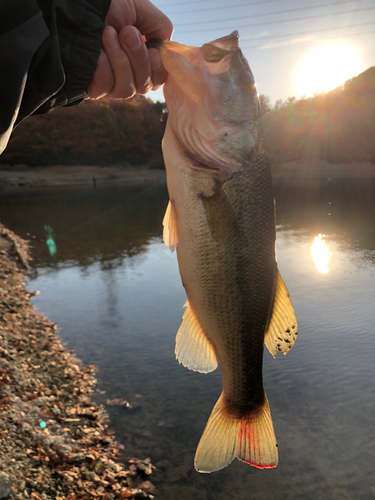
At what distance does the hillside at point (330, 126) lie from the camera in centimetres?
5103

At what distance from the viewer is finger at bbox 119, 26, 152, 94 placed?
6.69 feet

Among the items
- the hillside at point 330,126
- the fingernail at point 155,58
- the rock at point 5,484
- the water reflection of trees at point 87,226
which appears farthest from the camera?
the hillside at point 330,126

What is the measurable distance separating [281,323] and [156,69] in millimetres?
1605

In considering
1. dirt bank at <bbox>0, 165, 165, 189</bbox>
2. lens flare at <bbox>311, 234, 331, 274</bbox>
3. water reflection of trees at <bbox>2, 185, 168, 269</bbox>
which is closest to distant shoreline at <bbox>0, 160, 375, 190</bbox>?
dirt bank at <bbox>0, 165, 165, 189</bbox>

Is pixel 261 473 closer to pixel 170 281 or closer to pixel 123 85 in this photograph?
pixel 123 85

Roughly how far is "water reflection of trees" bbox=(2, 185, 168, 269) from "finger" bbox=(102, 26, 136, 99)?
1041 cm

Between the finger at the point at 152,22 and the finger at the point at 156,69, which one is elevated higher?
the finger at the point at 152,22

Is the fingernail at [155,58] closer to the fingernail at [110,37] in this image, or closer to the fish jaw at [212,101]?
the fish jaw at [212,101]

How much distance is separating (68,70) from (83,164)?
53.9m

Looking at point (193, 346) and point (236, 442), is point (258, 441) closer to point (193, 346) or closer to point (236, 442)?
point (236, 442)

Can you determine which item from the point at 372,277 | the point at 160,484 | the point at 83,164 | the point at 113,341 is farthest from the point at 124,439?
the point at 83,164

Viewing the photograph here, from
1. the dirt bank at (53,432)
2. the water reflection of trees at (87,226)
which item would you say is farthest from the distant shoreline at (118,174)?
the dirt bank at (53,432)

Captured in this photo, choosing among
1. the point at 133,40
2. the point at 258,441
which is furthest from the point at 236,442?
the point at 133,40

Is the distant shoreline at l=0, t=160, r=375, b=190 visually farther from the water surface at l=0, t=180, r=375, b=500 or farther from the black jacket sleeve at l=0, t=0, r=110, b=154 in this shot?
the black jacket sleeve at l=0, t=0, r=110, b=154
